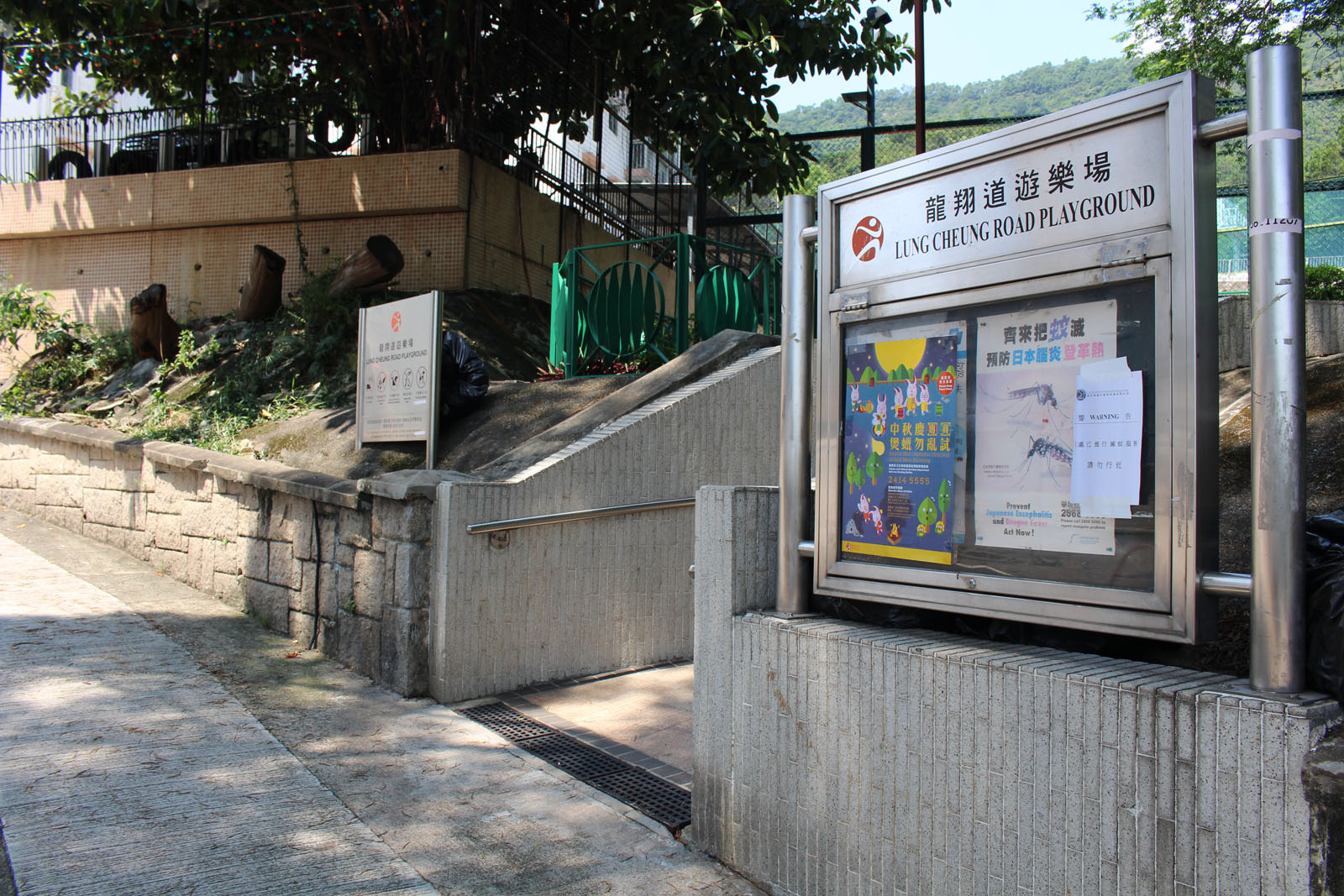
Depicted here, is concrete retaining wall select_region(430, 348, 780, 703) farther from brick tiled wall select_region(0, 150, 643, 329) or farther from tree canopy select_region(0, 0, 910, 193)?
brick tiled wall select_region(0, 150, 643, 329)

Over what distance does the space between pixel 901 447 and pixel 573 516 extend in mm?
3140

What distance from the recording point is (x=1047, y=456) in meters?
2.65

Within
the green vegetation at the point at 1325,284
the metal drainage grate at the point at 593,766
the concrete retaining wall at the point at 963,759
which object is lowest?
the metal drainage grate at the point at 593,766

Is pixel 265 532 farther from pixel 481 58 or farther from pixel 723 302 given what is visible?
pixel 481 58

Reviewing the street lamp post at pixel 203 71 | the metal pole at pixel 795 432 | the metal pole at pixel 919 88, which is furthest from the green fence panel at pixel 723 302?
the street lamp post at pixel 203 71

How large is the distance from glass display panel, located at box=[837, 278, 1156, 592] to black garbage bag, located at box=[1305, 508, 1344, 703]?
0.35m

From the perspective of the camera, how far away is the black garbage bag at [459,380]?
287 inches

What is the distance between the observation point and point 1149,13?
23.4 meters

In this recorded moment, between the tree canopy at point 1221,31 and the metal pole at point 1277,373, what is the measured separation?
15.0 meters

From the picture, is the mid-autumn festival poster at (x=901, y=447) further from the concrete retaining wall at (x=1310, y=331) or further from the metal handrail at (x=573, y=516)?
the concrete retaining wall at (x=1310, y=331)

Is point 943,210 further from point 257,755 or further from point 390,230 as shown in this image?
point 390,230

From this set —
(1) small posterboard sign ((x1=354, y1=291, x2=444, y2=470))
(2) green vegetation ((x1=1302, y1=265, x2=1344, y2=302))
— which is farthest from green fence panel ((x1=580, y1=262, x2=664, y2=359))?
(2) green vegetation ((x1=1302, y1=265, x2=1344, y2=302))

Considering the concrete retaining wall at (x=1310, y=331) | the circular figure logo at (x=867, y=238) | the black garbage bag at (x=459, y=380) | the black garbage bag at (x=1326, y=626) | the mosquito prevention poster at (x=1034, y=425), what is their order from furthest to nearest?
the black garbage bag at (x=459, y=380), the concrete retaining wall at (x=1310, y=331), the circular figure logo at (x=867, y=238), the mosquito prevention poster at (x=1034, y=425), the black garbage bag at (x=1326, y=626)

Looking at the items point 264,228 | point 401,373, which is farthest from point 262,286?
point 401,373
